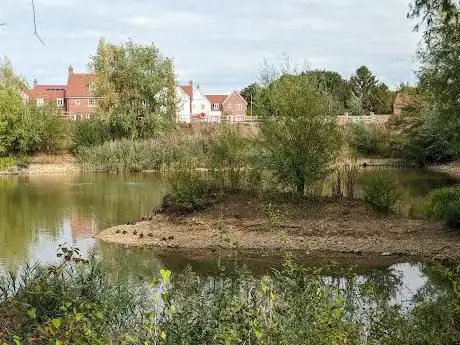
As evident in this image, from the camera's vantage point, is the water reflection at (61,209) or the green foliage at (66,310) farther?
the water reflection at (61,209)

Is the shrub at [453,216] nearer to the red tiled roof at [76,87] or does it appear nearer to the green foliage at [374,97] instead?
the green foliage at [374,97]

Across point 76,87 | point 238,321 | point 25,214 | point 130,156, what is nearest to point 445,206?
point 238,321

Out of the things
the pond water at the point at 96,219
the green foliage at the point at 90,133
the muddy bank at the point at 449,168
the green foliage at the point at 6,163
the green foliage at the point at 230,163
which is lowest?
the pond water at the point at 96,219

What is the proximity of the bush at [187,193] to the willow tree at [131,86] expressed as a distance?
93.0 ft

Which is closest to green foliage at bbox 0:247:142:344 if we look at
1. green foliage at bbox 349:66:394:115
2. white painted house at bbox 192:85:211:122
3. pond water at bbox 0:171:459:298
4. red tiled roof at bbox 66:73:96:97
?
pond water at bbox 0:171:459:298

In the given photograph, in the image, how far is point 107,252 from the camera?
14.8 metres

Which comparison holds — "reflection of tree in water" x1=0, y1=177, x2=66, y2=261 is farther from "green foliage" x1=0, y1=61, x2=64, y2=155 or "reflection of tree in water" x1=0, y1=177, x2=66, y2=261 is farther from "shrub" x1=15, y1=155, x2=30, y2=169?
"green foliage" x1=0, y1=61, x2=64, y2=155

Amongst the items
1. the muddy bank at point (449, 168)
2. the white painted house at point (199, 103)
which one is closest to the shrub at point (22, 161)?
the muddy bank at point (449, 168)

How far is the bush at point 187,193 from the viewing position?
1784cm

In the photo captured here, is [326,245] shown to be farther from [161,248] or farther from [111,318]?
[111,318]

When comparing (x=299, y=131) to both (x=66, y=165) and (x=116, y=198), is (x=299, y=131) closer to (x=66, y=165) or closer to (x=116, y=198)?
(x=116, y=198)

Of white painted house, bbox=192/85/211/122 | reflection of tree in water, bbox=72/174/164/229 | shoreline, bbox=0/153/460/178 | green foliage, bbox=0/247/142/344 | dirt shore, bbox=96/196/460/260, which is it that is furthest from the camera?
white painted house, bbox=192/85/211/122

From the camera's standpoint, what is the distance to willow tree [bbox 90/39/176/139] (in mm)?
46062

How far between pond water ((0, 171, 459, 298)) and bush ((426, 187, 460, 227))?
8.96 ft
